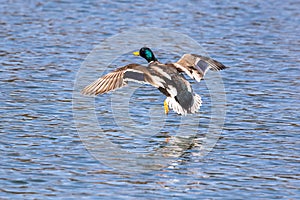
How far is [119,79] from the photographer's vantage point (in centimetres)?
1114

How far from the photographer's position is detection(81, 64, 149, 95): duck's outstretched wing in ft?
36.4

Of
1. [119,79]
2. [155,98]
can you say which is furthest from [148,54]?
[119,79]

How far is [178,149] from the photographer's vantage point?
1115cm

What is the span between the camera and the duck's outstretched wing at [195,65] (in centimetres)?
1191

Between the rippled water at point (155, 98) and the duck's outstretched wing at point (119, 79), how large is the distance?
791 millimetres

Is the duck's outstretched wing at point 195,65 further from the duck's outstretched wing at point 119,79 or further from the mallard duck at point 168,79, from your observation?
the duck's outstretched wing at point 119,79

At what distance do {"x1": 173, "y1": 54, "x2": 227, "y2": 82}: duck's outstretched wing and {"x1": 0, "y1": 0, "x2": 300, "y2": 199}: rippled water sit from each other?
0.97m

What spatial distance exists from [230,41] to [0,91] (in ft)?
23.5

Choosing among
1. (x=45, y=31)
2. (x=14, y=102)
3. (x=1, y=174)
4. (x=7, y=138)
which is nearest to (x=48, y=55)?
(x=45, y=31)

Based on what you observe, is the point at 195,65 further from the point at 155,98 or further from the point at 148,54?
the point at 155,98

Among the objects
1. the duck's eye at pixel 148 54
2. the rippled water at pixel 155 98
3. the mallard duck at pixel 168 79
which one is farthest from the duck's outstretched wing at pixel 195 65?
the rippled water at pixel 155 98

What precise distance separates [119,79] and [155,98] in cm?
317

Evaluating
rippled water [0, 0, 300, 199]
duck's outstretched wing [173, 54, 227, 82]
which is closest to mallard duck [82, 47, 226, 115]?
duck's outstretched wing [173, 54, 227, 82]

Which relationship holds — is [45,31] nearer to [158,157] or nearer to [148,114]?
[148,114]
